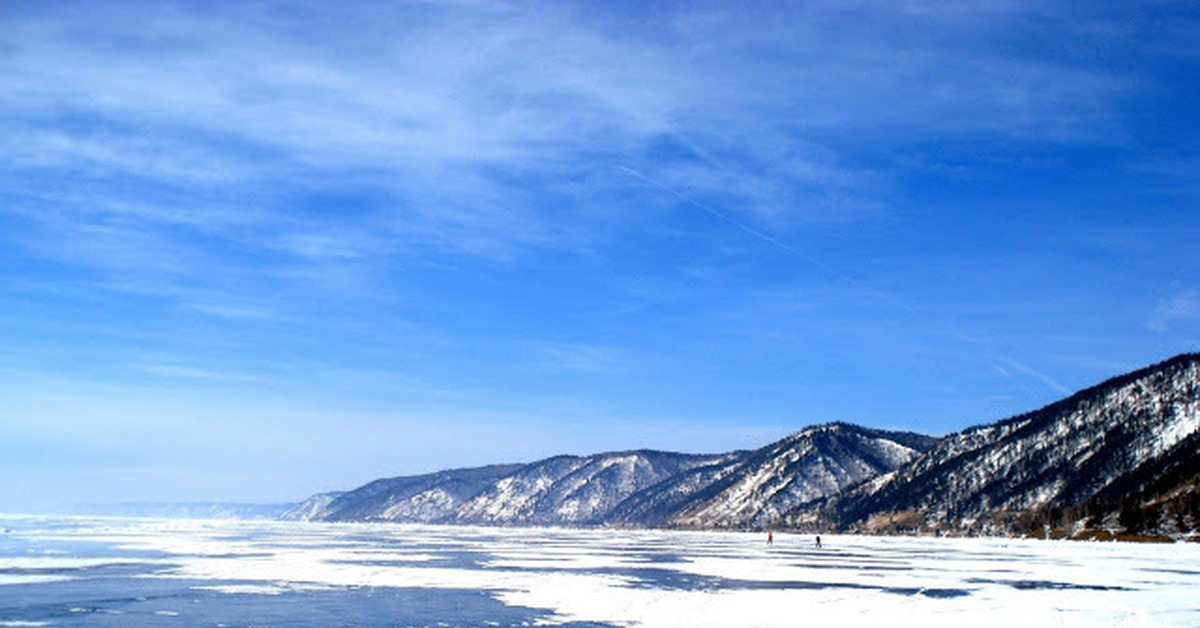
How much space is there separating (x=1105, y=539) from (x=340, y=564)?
147 m

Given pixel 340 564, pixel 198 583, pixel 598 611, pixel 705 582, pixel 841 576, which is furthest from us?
pixel 340 564

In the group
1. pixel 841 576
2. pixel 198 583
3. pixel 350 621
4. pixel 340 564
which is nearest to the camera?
pixel 350 621

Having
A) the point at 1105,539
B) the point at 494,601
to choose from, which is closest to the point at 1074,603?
the point at 494,601

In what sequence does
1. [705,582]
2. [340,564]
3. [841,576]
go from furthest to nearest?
[340,564], [841,576], [705,582]

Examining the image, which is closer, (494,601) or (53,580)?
(494,601)

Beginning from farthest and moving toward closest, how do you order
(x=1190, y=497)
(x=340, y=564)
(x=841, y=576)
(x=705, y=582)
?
(x=1190, y=497) → (x=340, y=564) → (x=841, y=576) → (x=705, y=582)

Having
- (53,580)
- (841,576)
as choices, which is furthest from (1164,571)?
(53,580)

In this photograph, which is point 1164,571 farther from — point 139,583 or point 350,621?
point 139,583

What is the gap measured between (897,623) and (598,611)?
486 inches

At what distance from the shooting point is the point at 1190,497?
16362 cm

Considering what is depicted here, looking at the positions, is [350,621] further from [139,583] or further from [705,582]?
[705,582]

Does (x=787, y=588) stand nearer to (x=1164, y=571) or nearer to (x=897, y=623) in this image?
(x=897, y=623)

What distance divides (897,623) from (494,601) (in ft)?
61.1

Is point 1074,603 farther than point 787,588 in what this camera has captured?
No
